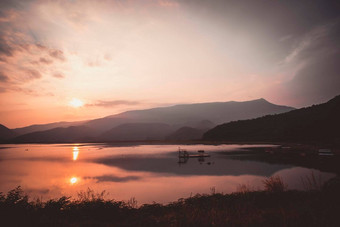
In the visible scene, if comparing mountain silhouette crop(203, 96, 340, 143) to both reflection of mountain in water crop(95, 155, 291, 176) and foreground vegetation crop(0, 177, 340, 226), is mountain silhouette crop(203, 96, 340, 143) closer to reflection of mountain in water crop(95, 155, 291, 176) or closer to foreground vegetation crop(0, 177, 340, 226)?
reflection of mountain in water crop(95, 155, 291, 176)

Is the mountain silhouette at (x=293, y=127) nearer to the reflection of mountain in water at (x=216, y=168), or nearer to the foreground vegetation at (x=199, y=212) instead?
the reflection of mountain in water at (x=216, y=168)

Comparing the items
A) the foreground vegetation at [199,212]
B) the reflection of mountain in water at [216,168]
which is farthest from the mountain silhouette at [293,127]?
the foreground vegetation at [199,212]

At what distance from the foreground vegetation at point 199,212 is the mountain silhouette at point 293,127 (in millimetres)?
59496

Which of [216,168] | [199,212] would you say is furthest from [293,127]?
[199,212]

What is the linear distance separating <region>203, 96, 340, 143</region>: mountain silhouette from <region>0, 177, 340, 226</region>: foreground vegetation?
195 ft

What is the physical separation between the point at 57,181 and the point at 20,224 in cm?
2182

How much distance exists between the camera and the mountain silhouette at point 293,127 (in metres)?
73.4

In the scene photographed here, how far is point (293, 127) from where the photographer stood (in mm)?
98000

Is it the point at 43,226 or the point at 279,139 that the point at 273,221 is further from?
the point at 279,139

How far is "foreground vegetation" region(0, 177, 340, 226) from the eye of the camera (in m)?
8.72

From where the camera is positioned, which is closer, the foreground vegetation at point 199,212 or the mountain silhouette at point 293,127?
the foreground vegetation at point 199,212

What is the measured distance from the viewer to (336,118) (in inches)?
2825

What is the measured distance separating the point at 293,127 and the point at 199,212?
105m

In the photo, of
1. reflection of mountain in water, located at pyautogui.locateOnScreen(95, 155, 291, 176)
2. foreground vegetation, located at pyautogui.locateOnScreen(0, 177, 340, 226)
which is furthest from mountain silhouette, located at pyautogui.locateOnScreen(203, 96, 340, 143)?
foreground vegetation, located at pyautogui.locateOnScreen(0, 177, 340, 226)
